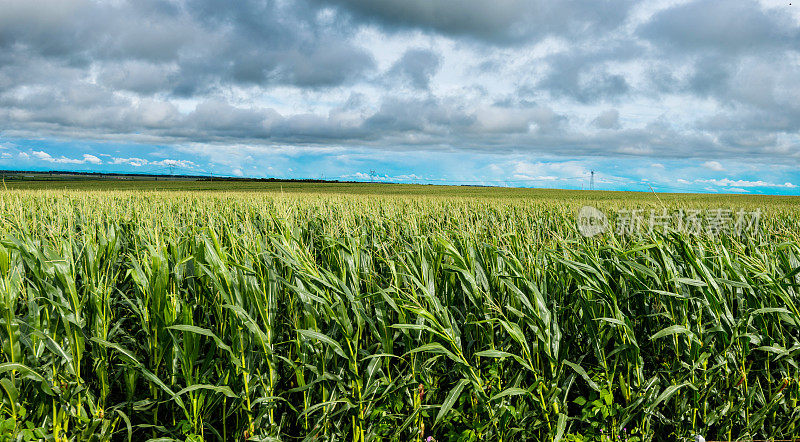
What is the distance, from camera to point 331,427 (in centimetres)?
253

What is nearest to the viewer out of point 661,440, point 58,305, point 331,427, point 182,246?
point 58,305

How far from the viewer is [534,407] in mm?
2680

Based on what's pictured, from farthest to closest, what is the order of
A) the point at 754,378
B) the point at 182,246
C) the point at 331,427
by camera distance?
the point at 182,246
the point at 754,378
the point at 331,427

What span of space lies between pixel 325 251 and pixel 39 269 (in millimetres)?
2137

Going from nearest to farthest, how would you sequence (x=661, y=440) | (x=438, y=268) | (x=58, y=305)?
(x=58, y=305), (x=661, y=440), (x=438, y=268)

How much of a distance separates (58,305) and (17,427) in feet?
2.24

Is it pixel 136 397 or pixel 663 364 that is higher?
pixel 663 364

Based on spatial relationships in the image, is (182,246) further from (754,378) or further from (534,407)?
(754,378)

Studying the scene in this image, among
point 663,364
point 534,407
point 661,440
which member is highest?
point 663,364

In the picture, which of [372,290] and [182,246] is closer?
[372,290]

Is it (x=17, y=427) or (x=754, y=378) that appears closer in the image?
(x=17, y=427)

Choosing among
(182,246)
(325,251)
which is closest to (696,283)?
(325,251)

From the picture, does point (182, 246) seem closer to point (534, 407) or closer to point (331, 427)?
point (331, 427)

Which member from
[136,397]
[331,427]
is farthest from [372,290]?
[136,397]
